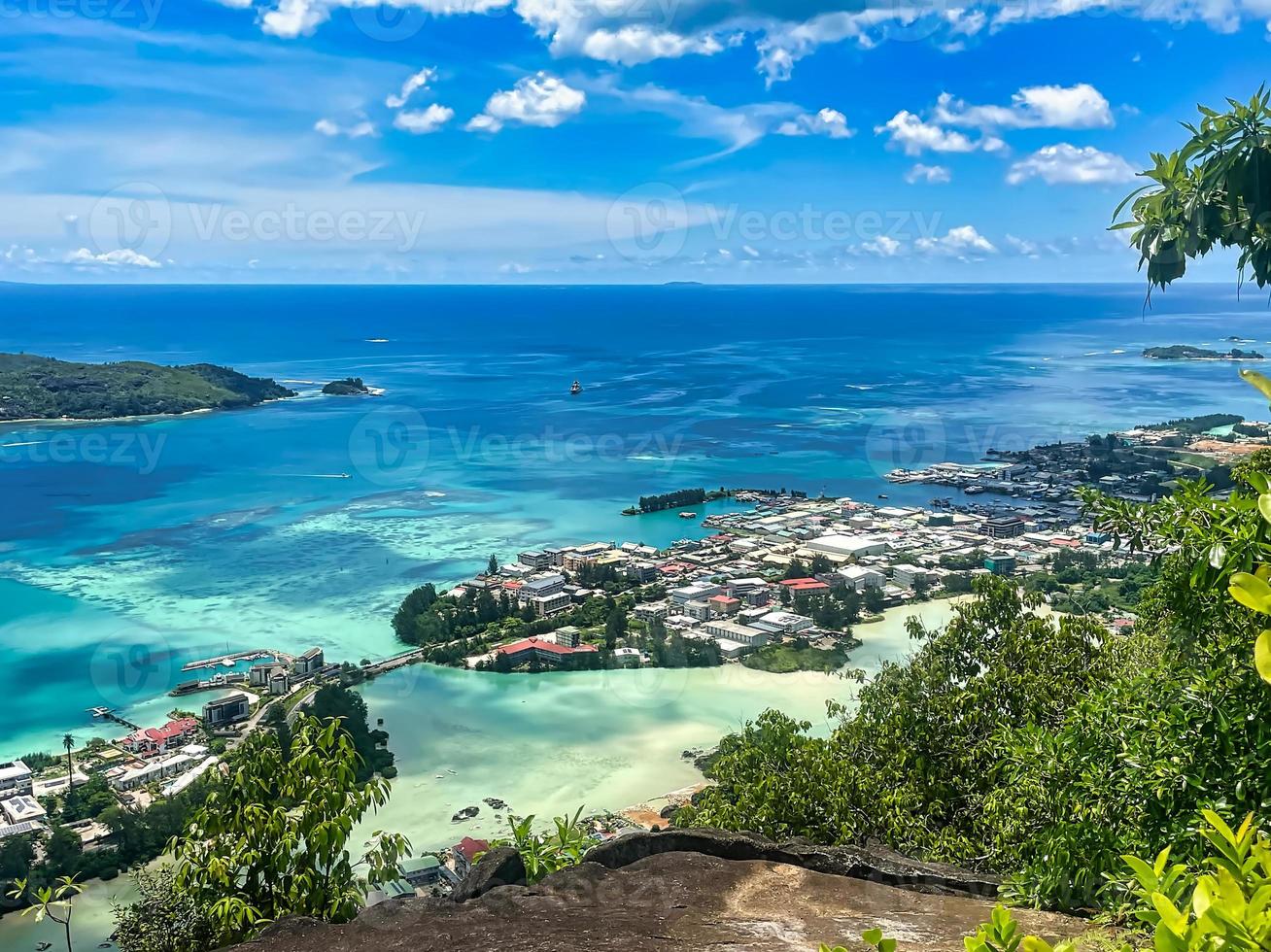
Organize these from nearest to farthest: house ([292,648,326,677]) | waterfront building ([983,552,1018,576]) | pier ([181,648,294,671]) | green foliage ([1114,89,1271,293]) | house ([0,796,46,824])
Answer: green foliage ([1114,89,1271,293]), house ([0,796,46,824]), house ([292,648,326,677]), pier ([181,648,294,671]), waterfront building ([983,552,1018,576])

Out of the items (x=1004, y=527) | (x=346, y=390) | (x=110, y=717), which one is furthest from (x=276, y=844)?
(x=346, y=390)

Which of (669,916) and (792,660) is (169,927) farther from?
(792,660)

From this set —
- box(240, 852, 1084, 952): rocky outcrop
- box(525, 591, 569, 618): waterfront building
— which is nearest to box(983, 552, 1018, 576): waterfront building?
box(525, 591, 569, 618): waterfront building

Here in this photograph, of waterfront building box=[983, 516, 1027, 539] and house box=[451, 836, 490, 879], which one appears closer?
house box=[451, 836, 490, 879]

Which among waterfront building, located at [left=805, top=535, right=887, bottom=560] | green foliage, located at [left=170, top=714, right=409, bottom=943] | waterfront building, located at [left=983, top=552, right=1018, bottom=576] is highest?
green foliage, located at [left=170, top=714, right=409, bottom=943]

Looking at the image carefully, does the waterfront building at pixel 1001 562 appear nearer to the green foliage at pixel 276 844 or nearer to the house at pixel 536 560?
the house at pixel 536 560

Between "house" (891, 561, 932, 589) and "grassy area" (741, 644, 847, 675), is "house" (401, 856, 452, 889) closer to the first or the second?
"grassy area" (741, 644, 847, 675)
